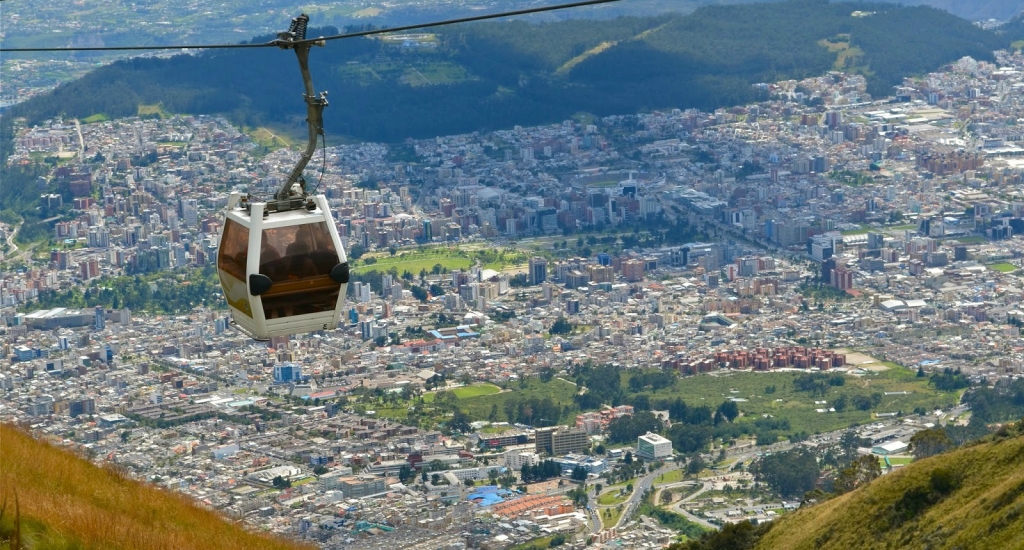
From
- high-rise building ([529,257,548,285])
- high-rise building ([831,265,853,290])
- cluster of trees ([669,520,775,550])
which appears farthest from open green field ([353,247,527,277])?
cluster of trees ([669,520,775,550])

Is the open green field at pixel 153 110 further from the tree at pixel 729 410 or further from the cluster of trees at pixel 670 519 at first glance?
the cluster of trees at pixel 670 519

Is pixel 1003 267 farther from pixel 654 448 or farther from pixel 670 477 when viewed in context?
pixel 670 477

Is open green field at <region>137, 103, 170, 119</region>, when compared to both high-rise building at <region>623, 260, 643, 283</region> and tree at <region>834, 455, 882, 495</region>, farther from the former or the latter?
tree at <region>834, 455, 882, 495</region>

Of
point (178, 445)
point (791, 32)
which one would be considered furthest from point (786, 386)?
point (791, 32)

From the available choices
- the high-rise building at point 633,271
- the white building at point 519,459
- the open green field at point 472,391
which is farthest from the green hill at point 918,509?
the high-rise building at point 633,271

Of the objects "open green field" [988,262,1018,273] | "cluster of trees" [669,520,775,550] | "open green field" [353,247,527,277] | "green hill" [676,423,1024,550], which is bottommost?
"open green field" [988,262,1018,273]

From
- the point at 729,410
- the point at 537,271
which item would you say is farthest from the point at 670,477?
the point at 537,271
